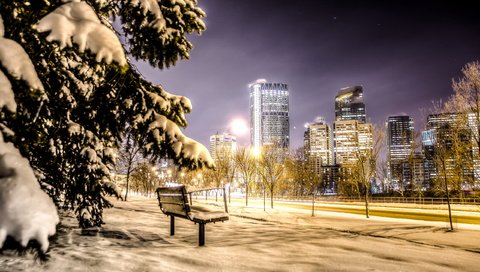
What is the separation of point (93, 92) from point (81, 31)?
2575mm

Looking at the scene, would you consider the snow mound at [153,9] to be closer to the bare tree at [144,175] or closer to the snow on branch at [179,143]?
the snow on branch at [179,143]

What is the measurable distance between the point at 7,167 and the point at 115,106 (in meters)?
2.89

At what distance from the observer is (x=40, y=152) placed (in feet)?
14.0

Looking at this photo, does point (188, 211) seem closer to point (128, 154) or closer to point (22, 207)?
point (22, 207)

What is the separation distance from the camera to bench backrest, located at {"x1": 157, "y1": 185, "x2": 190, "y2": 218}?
6.01m

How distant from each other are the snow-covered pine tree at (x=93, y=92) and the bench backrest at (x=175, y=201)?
143 centimetres

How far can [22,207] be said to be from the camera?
1802 mm

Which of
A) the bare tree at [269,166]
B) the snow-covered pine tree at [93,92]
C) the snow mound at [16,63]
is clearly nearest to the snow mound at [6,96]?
the snow mound at [16,63]

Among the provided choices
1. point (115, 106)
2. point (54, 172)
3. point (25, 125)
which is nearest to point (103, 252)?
point (54, 172)

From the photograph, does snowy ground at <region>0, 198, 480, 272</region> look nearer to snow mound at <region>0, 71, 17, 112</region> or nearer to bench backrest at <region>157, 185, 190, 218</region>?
bench backrest at <region>157, 185, 190, 218</region>

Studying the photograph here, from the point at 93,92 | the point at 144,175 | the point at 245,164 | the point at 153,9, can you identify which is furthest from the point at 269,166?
the point at 144,175

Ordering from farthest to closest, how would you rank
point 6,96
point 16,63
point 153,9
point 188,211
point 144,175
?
point 144,175 → point 188,211 → point 153,9 → point 16,63 → point 6,96

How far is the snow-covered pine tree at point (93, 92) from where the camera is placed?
8.59 feet

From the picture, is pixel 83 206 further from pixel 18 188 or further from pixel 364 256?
pixel 364 256
